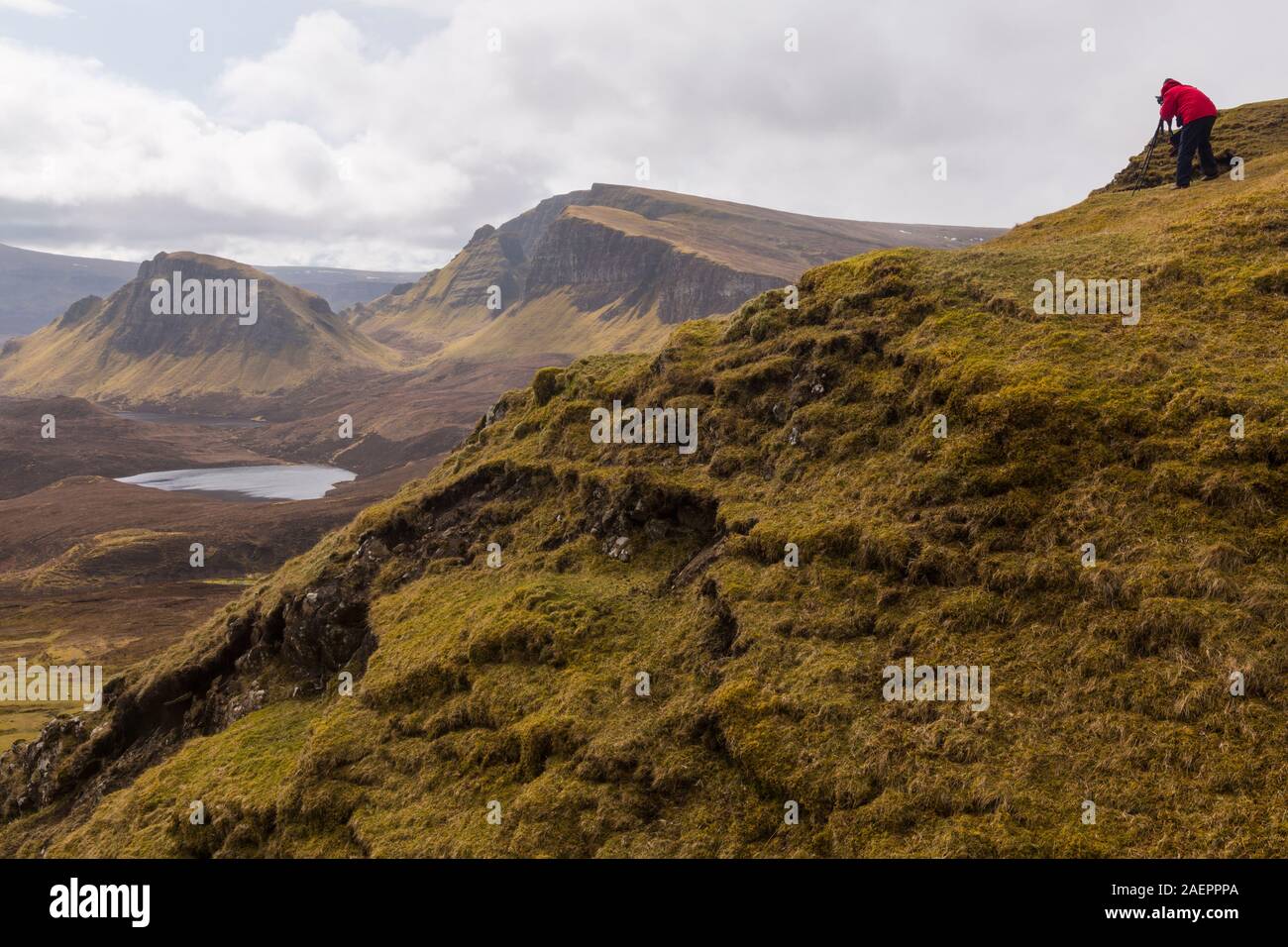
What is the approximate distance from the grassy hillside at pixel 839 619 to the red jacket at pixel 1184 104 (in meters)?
2.62

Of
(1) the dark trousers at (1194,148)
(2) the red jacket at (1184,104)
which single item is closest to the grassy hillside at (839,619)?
(1) the dark trousers at (1194,148)

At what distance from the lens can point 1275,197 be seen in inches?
789

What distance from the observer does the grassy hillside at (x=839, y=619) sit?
11.1m

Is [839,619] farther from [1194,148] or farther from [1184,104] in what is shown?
[1194,148]

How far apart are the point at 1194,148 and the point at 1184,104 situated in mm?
2011

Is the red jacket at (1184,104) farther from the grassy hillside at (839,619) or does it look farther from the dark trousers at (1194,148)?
the grassy hillside at (839,619)

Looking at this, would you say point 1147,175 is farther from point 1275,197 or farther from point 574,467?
point 574,467

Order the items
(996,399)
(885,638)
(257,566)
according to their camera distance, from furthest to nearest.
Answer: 1. (257,566)
2. (996,399)
3. (885,638)

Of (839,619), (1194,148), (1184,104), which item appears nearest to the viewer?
(839,619)

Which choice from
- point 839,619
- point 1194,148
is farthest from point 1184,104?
point 839,619

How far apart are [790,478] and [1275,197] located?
50.3 ft

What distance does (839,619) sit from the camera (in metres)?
14.9

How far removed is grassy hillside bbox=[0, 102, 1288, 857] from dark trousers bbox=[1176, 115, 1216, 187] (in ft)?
3.85
